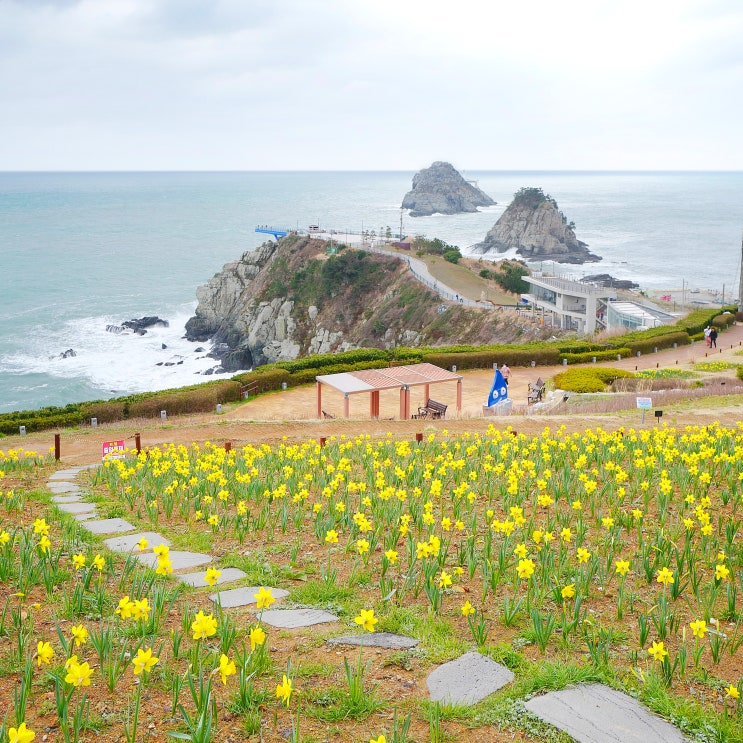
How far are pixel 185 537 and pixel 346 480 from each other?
2.68 m

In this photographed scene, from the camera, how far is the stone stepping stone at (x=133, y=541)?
26.7 ft

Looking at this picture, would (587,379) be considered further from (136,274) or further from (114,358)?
(136,274)

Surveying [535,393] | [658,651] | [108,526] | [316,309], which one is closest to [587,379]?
[535,393]

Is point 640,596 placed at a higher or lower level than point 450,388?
higher

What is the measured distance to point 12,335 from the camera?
72.5 m

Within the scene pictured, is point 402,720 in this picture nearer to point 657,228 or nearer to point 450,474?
point 450,474

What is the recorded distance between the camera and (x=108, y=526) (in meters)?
9.26

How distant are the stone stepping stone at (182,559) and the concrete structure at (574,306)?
42093 mm

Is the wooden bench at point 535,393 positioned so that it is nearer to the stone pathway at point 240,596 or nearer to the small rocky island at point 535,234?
the stone pathway at point 240,596

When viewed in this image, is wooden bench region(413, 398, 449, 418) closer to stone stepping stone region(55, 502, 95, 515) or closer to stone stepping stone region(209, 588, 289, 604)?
stone stepping stone region(55, 502, 95, 515)

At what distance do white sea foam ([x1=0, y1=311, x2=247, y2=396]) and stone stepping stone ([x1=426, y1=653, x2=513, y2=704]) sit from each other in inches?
2027

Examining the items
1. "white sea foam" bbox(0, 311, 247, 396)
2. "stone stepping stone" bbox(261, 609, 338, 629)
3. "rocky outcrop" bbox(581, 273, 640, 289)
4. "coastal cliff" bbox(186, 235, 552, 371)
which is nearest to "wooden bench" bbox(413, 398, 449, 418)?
"stone stepping stone" bbox(261, 609, 338, 629)

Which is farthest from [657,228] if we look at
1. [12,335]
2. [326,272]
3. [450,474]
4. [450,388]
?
[450,474]

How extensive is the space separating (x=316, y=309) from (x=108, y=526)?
58.6 m
